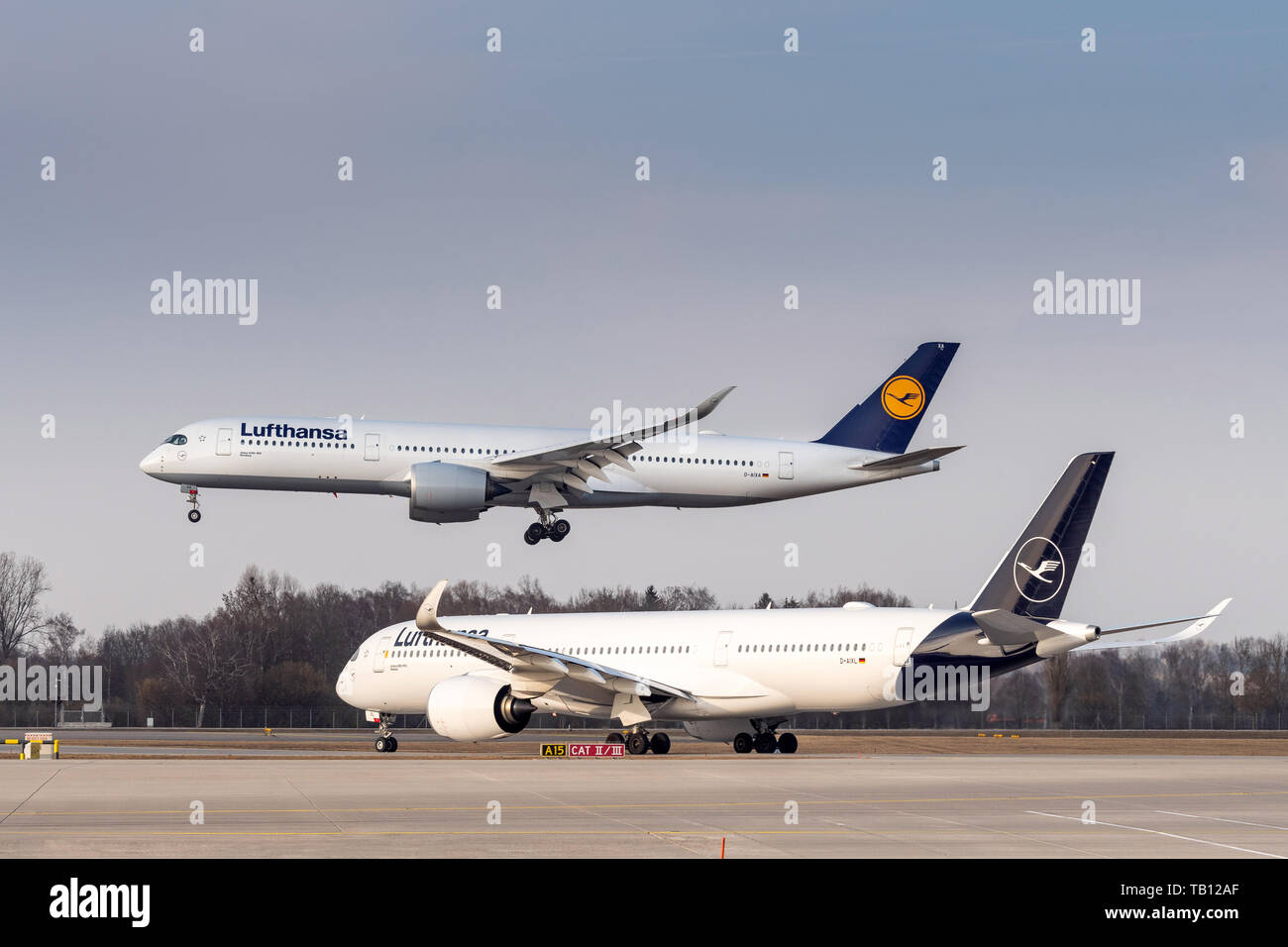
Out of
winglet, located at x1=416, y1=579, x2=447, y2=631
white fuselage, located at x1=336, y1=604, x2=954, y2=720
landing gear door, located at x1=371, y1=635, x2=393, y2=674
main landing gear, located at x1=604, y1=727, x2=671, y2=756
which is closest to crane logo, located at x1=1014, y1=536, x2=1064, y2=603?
white fuselage, located at x1=336, y1=604, x2=954, y2=720

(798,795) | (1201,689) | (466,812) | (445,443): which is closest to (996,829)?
A: (798,795)

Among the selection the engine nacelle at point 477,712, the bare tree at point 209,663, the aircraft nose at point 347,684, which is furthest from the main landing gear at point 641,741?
the bare tree at point 209,663

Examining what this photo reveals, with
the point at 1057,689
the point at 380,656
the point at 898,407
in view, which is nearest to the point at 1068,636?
the point at 898,407

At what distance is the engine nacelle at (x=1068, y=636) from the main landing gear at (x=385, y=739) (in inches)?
916

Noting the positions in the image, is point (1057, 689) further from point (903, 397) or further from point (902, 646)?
point (902, 646)

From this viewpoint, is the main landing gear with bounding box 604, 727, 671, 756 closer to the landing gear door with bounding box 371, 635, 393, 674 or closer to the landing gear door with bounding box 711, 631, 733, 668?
the landing gear door with bounding box 711, 631, 733, 668

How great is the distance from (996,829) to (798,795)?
6479 mm

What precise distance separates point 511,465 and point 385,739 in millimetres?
15861

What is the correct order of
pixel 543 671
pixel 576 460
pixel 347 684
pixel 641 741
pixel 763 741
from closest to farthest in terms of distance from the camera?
1. pixel 576 460
2. pixel 543 671
3. pixel 641 741
4. pixel 763 741
5. pixel 347 684

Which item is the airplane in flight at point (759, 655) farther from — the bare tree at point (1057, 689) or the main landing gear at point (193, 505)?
the bare tree at point (1057, 689)

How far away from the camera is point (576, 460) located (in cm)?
4109

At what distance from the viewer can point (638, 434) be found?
40688 millimetres

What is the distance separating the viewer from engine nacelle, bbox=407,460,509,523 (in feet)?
130
